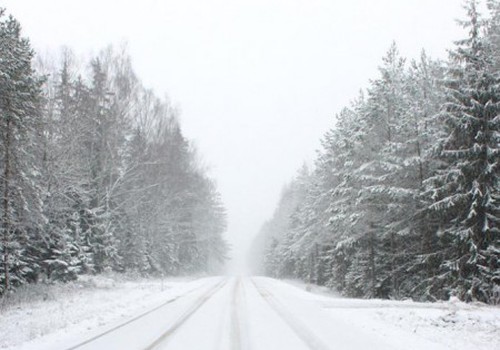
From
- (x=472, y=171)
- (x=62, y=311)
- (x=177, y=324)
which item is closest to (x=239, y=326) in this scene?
(x=177, y=324)

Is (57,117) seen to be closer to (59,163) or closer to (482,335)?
Result: (59,163)

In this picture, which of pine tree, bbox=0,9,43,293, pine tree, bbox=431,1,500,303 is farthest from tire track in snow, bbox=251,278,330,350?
pine tree, bbox=0,9,43,293

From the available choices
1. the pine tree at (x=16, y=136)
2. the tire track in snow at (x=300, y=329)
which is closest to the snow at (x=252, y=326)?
the tire track in snow at (x=300, y=329)

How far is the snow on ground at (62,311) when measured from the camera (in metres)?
11.3

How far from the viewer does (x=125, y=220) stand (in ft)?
121

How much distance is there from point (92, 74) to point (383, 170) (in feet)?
69.3

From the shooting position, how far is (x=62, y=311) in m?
15.9

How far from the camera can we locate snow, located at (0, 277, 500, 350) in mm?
9586

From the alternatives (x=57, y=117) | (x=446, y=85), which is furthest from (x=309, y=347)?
(x=57, y=117)

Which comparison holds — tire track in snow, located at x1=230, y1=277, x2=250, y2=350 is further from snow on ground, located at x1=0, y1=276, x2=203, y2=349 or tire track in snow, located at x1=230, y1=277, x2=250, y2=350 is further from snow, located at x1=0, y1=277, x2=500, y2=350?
snow on ground, located at x1=0, y1=276, x2=203, y2=349

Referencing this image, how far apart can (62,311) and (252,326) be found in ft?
26.3

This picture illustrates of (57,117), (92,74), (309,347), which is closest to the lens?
(309,347)

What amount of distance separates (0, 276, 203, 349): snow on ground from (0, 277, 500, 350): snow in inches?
1.4

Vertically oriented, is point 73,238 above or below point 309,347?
above
